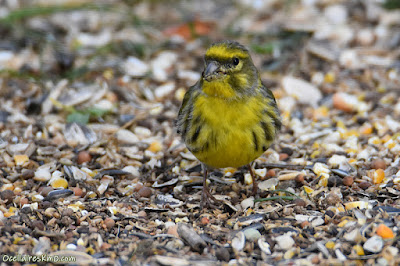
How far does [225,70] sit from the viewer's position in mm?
3586

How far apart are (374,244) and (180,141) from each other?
6.74 feet

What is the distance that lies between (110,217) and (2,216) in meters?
0.67

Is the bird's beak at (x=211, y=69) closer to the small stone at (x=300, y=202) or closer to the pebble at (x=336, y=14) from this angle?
the small stone at (x=300, y=202)

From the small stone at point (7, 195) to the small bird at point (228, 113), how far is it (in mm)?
1231

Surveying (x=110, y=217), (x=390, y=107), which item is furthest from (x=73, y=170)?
(x=390, y=107)

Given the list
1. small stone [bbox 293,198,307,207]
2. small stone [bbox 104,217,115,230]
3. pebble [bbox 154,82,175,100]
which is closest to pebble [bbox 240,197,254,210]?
small stone [bbox 293,198,307,207]

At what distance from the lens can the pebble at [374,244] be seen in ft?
10.3

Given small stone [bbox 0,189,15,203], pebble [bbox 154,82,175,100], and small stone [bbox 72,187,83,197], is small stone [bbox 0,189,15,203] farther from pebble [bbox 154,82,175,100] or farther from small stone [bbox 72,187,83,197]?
pebble [bbox 154,82,175,100]

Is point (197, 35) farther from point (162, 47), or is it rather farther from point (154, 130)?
point (154, 130)

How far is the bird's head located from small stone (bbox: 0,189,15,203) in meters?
1.47

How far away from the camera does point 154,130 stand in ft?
16.5

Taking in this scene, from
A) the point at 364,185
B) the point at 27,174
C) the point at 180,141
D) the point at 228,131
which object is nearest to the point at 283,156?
the point at 364,185

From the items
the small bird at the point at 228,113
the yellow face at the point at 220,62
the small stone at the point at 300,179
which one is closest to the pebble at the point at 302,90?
the small stone at the point at 300,179

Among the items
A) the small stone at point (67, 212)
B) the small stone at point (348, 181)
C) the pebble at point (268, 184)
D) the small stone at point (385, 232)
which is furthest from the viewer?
the pebble at point (268, 184)
